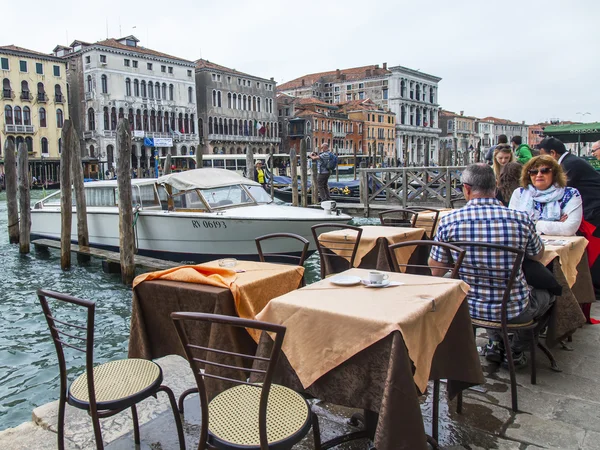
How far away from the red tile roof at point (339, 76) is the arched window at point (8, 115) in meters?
42.1

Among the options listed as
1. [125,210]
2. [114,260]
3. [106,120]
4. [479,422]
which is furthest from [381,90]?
[479,422]

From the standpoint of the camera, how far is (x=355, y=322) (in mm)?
1928

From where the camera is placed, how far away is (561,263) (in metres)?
3.42

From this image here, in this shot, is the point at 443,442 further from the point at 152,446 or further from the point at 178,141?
the point at 178,141

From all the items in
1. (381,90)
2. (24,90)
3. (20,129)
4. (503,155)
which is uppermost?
(381,90)

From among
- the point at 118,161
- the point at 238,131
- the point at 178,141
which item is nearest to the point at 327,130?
the point at 238,131

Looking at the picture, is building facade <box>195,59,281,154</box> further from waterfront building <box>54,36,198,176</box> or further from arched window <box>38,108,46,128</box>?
arched window <box>38,108,46,128</box>

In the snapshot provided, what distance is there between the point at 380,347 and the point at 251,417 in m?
0.56

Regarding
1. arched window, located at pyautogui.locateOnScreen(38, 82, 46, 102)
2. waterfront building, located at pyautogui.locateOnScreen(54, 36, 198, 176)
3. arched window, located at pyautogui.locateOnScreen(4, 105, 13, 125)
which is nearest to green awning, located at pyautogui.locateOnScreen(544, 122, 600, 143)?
waterfront building, located at pyautogui.locateOnScreen(54, 36, 198, 176)

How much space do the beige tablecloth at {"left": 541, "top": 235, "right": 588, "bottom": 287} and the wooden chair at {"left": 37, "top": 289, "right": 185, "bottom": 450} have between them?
244 centimetres

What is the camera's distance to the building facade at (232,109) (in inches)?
2073

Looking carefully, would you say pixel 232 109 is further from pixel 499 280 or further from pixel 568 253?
pixel 499 280

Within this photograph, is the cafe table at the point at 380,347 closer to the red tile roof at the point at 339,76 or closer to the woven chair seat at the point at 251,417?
the woven chair seat at the point at 251,417

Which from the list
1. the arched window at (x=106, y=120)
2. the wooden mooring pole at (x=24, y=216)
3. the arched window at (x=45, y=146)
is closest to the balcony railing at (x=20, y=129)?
the arched window at (x=45, y=146)
